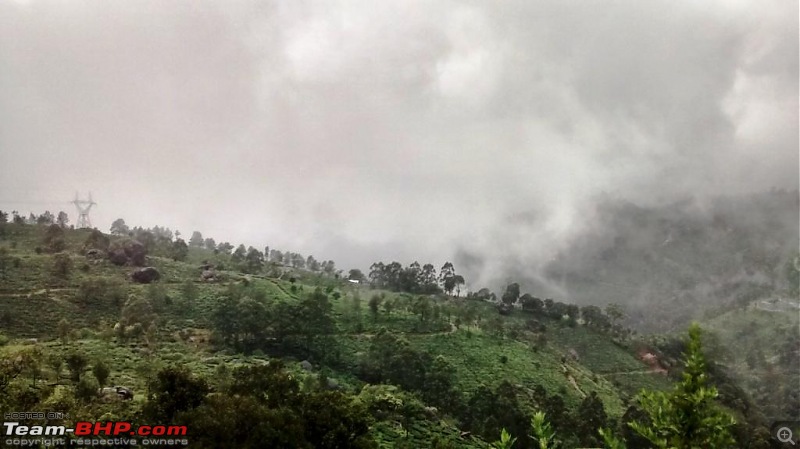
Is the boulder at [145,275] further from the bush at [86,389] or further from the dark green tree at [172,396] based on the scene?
the dark green tree at [172,396]

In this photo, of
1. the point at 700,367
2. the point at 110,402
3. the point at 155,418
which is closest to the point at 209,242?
the point at 110,402

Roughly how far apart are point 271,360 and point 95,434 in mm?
33654

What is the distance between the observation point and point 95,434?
94.4ft

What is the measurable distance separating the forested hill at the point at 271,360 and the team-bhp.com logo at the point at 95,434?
0.85 m

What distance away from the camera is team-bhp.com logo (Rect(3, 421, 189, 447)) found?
27844 millimetres

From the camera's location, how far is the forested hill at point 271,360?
31625 millimetres

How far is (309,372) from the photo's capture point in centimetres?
6812

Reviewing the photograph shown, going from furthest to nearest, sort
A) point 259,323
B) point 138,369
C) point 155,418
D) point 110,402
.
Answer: point 259,323
point 138,369
point 110,402
point 155,418

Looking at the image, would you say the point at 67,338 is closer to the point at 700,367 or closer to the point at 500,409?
the point at 500,409

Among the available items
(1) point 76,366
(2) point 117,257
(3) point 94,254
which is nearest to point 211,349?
(1) point 76,366

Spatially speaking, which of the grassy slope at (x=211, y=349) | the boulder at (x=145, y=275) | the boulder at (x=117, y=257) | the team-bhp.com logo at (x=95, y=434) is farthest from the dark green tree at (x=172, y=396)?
the boulder at (x=117, y=257)

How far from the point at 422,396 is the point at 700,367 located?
170 ft

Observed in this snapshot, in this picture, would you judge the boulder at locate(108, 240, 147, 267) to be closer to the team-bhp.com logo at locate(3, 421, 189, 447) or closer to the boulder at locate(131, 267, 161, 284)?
the boulder at locate(131, 267, 161, 284)

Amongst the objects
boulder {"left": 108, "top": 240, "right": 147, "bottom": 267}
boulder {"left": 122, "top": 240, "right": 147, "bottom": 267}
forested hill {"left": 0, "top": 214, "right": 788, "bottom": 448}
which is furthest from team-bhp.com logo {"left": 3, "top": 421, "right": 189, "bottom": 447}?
boulder {"left": 122, "top": 240, "right": 147, "bottom": 267}
